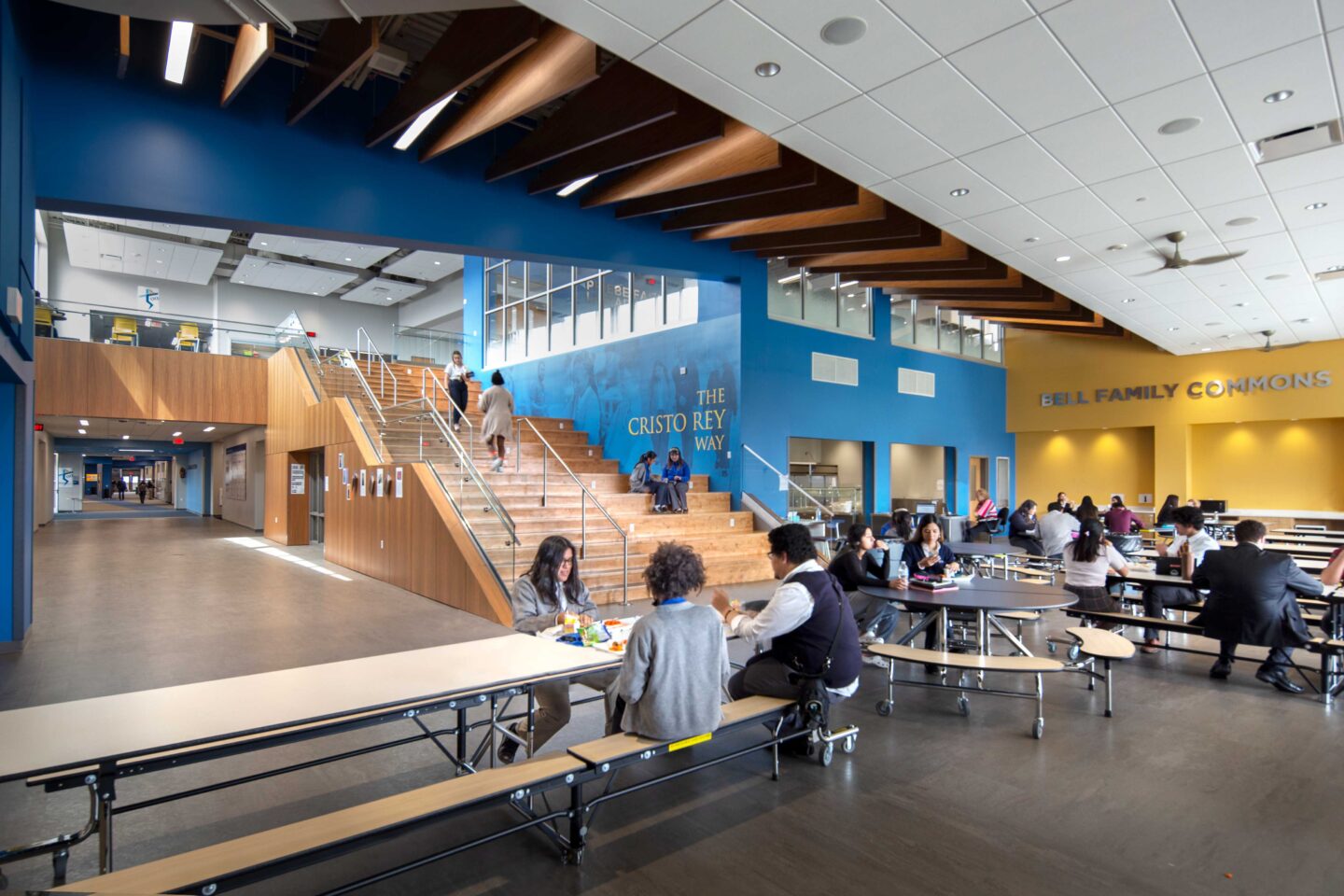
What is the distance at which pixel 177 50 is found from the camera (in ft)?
18.1

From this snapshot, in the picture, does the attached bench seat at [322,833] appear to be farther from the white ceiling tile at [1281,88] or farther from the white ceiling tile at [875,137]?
the white ceiling tile at [1281,88]

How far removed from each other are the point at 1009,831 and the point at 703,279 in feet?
31.1

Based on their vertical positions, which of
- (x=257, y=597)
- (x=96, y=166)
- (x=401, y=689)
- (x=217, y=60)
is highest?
(x=217, y=60)

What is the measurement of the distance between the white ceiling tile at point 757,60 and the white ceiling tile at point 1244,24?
1.97 metres

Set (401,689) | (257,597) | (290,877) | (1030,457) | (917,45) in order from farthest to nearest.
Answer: (1030,457)
(257,597)
(917,45)
(401,689)
(290,877)

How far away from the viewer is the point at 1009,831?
9.61ft

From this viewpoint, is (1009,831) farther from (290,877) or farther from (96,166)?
(96,166)

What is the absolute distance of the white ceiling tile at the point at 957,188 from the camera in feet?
20.7

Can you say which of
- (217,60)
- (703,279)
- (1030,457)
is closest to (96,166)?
(217,60)

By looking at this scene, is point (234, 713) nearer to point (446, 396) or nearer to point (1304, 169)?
point (1304, 169)

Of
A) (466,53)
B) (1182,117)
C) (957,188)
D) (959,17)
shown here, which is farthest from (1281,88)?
(466,53)

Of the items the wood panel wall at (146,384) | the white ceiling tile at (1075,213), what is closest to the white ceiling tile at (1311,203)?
the white ceiling tile at (1075,213)

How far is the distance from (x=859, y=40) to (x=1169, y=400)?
1436 cm

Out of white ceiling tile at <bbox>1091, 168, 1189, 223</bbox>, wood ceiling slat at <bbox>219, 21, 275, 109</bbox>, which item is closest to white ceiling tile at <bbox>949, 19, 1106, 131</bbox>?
white ceiling tile at <bbox>1091, 168, 1189, 223</bbox>
